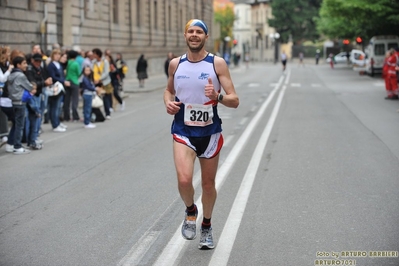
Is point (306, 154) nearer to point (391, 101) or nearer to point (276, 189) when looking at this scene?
point (276, 189)

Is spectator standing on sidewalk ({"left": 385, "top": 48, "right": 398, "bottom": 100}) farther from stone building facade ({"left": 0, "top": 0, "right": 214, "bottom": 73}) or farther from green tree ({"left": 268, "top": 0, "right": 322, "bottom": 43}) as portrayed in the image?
green tree ({"left": 268, "top": 0, "right": 322, "bottom": 43})

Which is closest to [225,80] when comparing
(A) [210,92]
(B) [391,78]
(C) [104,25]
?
(A) [210,92]

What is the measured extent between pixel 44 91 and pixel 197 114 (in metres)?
10.4

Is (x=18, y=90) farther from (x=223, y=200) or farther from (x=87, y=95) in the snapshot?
(x=223, y=200)

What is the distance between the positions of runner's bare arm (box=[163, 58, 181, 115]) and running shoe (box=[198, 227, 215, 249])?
3.51 ft

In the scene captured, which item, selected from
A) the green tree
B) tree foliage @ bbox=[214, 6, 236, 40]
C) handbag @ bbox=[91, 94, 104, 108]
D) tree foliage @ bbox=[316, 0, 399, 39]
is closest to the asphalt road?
handbag @ bbox=[91, 94, 104, 108]

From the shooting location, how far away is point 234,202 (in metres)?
8.48

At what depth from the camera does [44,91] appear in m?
16.2

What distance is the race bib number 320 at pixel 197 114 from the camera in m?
6.42

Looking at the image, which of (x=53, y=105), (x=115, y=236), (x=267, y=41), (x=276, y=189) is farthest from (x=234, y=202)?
(x=267, y=41)

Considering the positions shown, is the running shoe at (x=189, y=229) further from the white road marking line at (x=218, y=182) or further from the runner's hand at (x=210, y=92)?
the runner's hand at (x=210, y=92)

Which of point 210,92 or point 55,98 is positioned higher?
point 210,92

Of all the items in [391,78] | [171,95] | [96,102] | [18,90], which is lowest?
[96,102]

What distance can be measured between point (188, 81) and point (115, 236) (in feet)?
5.41
